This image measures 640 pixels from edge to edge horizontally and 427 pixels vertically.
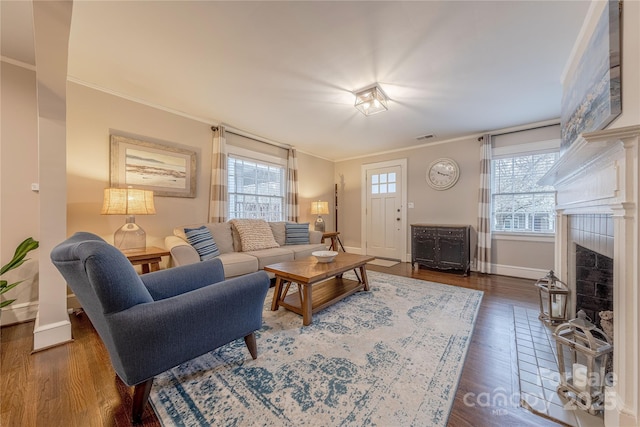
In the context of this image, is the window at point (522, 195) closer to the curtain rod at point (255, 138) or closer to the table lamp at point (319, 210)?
the table lamp at point (319, 210)

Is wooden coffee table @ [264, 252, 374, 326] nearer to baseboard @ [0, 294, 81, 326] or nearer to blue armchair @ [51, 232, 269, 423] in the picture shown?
blue armchair @ [51, 232, 269, 423]

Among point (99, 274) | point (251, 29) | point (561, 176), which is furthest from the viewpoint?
point (561, 176)

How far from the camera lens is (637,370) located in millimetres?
970

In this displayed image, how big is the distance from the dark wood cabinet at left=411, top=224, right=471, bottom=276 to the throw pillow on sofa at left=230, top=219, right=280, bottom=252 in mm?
2502

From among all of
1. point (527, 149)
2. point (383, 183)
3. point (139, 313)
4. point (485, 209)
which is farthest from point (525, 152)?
point (139, 313)

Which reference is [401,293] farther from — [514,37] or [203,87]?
[203,87]

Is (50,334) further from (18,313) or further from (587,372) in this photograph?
(587,372)

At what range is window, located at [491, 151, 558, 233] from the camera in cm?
347

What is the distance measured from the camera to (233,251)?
324 centimetres

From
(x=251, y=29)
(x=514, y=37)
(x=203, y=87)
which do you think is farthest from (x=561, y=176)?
(x=203, y=87)

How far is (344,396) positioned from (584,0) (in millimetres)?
2845

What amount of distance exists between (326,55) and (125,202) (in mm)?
2422

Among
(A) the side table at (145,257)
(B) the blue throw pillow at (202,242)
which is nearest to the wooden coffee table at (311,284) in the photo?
(B) the blue throw pillow at (202,242)

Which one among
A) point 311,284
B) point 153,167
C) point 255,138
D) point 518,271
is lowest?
point 518,271
